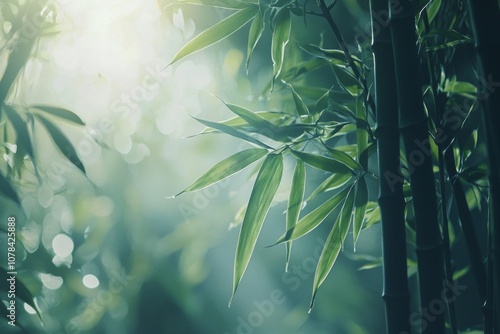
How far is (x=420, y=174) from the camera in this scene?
20.8 inches

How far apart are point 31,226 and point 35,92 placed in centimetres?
41

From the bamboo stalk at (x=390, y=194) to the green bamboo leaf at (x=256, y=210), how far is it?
197 millimetres

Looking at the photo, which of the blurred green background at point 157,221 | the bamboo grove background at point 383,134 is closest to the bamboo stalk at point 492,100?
the bamboo grove background at point 383,134

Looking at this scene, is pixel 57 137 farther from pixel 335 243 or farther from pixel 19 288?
pixel 335 243

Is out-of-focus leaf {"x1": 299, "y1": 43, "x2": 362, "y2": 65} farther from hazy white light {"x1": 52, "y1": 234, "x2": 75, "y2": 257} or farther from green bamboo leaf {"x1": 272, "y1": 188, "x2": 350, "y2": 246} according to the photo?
hazy white light {"x1": 52, "y1": 234, "x2": 75, "y2": 257}

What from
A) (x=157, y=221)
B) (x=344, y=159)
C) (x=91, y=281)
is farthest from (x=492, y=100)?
(x=91, y=281)

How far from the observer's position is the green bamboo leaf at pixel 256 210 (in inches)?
26.9

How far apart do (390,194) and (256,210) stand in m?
0.21

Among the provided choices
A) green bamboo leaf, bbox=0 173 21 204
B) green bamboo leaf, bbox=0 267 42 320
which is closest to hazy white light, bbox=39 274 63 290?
green bamboo leaf, bbox=0 267 42 320

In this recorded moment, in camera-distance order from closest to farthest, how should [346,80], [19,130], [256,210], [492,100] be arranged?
[492,100]
[256,210]
[346,80]
[19,130]

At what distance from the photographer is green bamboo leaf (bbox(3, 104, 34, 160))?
3.64ft

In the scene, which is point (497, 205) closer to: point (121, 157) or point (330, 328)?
point (330, 328)

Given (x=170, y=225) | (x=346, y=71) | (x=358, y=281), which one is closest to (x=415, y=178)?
(x=346, y=71)

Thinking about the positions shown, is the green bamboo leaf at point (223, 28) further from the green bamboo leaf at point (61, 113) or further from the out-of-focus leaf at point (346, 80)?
the green bamboo leaf at point (61, 113)
